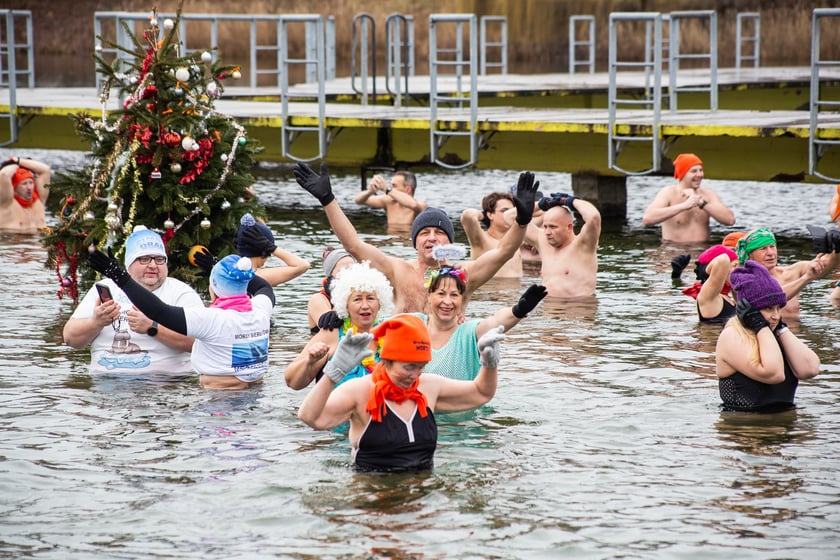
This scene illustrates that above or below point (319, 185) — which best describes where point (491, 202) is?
below

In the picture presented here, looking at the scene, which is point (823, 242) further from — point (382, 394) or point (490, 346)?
point (382, 394)

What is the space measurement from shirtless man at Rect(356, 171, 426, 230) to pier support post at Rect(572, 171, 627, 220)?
255 centimetres

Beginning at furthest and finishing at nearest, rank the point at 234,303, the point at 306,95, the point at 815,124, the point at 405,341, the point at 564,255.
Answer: the point at 306,95 → the point at 815,124 → the point at 564,255 → the point at 234,303 → the point at 405,341

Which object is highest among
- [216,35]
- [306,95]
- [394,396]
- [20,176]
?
[216,35]

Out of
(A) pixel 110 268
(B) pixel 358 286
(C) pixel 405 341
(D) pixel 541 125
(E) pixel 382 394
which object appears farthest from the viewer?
(D) pixel 541 125

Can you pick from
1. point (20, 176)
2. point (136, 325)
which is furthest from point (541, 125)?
point (136, 325)

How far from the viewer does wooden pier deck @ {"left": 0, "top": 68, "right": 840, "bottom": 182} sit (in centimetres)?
1645

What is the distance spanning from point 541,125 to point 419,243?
874 centimetres

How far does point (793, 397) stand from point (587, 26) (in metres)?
31.1

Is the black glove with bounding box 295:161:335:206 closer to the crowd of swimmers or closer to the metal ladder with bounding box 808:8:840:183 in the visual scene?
the crowd of swimmers

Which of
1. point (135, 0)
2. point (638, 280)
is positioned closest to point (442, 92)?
point (638, 280)

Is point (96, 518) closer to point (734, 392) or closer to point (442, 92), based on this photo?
point (734, 392)

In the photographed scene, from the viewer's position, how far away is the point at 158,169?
11.5 m

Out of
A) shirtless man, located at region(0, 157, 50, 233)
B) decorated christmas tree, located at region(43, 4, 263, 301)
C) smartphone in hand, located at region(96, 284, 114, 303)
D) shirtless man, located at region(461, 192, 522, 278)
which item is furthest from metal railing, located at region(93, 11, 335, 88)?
shirtless man, located at region(461, 192, 522, 278)
